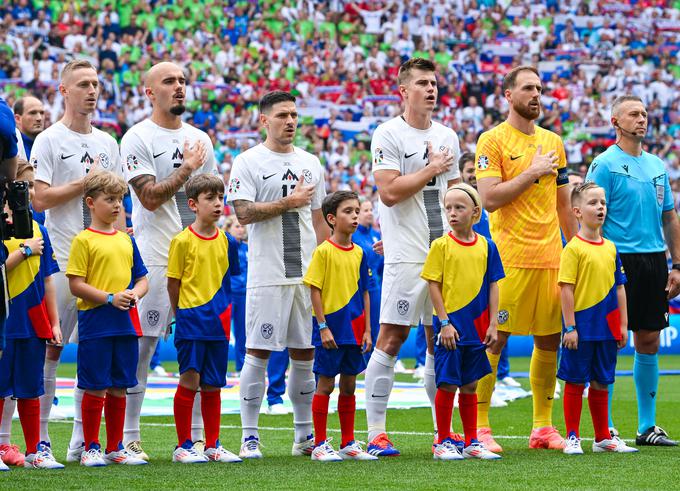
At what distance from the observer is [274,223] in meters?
8.25

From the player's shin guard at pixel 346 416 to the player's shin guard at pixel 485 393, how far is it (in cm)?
100

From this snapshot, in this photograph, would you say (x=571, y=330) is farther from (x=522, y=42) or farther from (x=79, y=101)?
(x=522, y=42)

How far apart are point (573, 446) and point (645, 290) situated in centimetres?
139

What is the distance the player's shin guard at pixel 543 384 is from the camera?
8453 millimetres

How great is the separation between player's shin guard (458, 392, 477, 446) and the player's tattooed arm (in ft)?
7.82

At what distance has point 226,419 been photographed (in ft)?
36.6

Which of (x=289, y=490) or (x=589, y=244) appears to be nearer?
(x=289, y=490)

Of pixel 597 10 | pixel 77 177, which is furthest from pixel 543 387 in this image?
pixel 597 10

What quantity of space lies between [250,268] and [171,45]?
20.5 metres

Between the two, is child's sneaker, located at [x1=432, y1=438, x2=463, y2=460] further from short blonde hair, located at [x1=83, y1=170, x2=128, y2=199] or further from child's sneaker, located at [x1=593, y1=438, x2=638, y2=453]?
short blonde hair, located at [x1=83, y1=170, x2=128, y2=199]

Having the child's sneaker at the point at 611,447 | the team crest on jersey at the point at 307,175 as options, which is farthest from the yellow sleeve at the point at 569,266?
the team crest on jersey at the point at 307,175

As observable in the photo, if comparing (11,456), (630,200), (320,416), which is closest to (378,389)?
(320,416)

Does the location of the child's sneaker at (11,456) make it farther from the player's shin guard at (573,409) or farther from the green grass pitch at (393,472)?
the player's shin guard at (573,409)

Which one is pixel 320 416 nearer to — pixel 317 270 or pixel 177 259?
pixel 317 270
